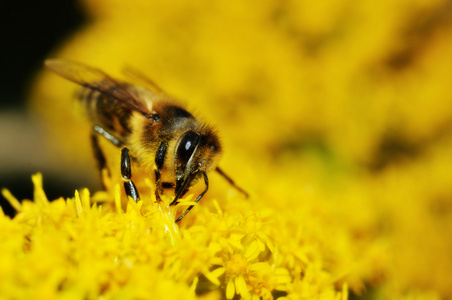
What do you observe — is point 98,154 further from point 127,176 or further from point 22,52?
point 22,52

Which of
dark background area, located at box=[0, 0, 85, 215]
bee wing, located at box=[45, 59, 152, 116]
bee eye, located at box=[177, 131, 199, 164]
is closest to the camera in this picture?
bee eye, located at box=[177, 131, 199, 164]

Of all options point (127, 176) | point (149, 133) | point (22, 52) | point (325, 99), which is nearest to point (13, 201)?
point (127, 176)

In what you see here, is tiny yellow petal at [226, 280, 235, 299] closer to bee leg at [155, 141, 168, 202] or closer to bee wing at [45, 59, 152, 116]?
bee leg at [155, 141, 168, 202]

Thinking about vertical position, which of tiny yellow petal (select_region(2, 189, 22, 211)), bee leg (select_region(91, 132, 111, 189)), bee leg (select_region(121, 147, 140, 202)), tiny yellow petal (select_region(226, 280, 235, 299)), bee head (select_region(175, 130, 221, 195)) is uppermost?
bee head (select_region(175, 130, 221, 195))

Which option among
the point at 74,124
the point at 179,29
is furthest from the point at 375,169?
the point at 74,124

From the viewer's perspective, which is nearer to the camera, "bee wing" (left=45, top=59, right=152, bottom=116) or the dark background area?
"bee wing" (left=45, top=59, right=152, bottom=116)

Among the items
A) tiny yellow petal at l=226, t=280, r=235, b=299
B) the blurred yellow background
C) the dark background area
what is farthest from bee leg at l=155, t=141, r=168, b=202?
the dark background area

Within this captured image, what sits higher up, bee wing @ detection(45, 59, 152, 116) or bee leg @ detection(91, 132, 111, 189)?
bee wing @ detection(45, 59, 152, 116)
